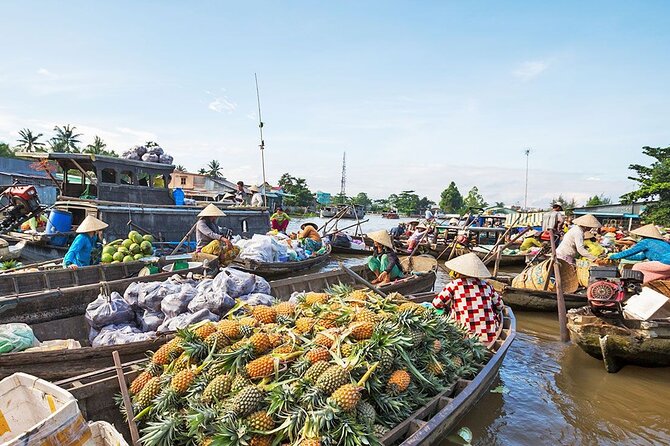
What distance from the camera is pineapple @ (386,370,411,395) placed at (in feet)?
11.1

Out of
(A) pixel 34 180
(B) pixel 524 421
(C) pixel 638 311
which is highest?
(A) pixel 34 180

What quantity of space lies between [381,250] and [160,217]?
27.5ft

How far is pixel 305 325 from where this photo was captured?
12.6ft

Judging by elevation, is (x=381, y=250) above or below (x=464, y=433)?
above

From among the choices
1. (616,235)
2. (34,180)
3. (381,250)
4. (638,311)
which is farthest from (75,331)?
(34,180)

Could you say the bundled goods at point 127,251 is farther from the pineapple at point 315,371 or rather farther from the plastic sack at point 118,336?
the pineapple at point 315,371

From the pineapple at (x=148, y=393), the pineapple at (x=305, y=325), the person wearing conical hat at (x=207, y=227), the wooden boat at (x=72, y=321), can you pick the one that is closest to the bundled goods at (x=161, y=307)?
the wooden boat at (x=72, y=321)

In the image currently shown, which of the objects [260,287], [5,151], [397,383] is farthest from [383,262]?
[5,151]

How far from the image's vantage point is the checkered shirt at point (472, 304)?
5.18 m

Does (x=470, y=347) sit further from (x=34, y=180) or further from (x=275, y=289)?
(x=34, y=180)

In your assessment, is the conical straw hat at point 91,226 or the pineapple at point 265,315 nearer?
the pineapple at point 265,315

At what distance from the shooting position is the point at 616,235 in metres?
21.4

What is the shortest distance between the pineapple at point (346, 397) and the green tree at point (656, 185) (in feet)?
88.7

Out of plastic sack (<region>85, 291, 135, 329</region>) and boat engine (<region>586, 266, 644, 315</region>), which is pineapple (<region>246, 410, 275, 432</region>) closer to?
plastic sack (<region>85, 291, 135, 329</region>)
